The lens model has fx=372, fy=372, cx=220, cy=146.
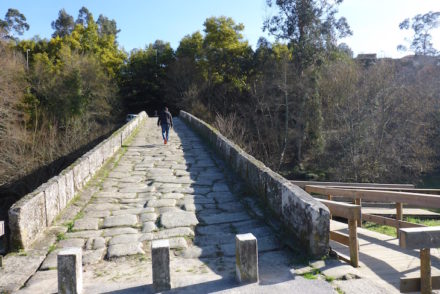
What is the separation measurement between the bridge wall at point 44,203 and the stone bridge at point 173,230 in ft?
0.04

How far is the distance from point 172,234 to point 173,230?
0.53ft

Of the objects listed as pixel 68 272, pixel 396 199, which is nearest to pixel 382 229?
pixel 396 199

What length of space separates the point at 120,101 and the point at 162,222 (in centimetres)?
3550

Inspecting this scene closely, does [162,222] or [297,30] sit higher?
[297,30]

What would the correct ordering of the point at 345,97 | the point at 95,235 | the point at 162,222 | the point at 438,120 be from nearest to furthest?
the point at 95,235 < the point at 162,222 < the point at 345,97 < the point at 438,120

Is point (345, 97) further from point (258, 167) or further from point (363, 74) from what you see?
point (258, 167)

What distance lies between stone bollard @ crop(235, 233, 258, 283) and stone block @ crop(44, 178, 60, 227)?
114 inches

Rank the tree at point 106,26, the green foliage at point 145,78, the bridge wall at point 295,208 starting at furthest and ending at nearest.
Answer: the tree at point 106,26
the green foliage at point 145,78
the bridge wall at point 295,208

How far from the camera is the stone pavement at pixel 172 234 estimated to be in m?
3.29

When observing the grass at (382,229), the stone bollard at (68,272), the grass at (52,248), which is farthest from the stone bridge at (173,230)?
the grass at (382,229)

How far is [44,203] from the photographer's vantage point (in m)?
4.78

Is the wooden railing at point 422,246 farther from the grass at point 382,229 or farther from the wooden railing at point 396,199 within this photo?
the grass at point 382,229

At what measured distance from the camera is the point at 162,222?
5098 mm

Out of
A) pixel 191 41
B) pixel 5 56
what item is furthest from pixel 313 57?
pixel 5 56
